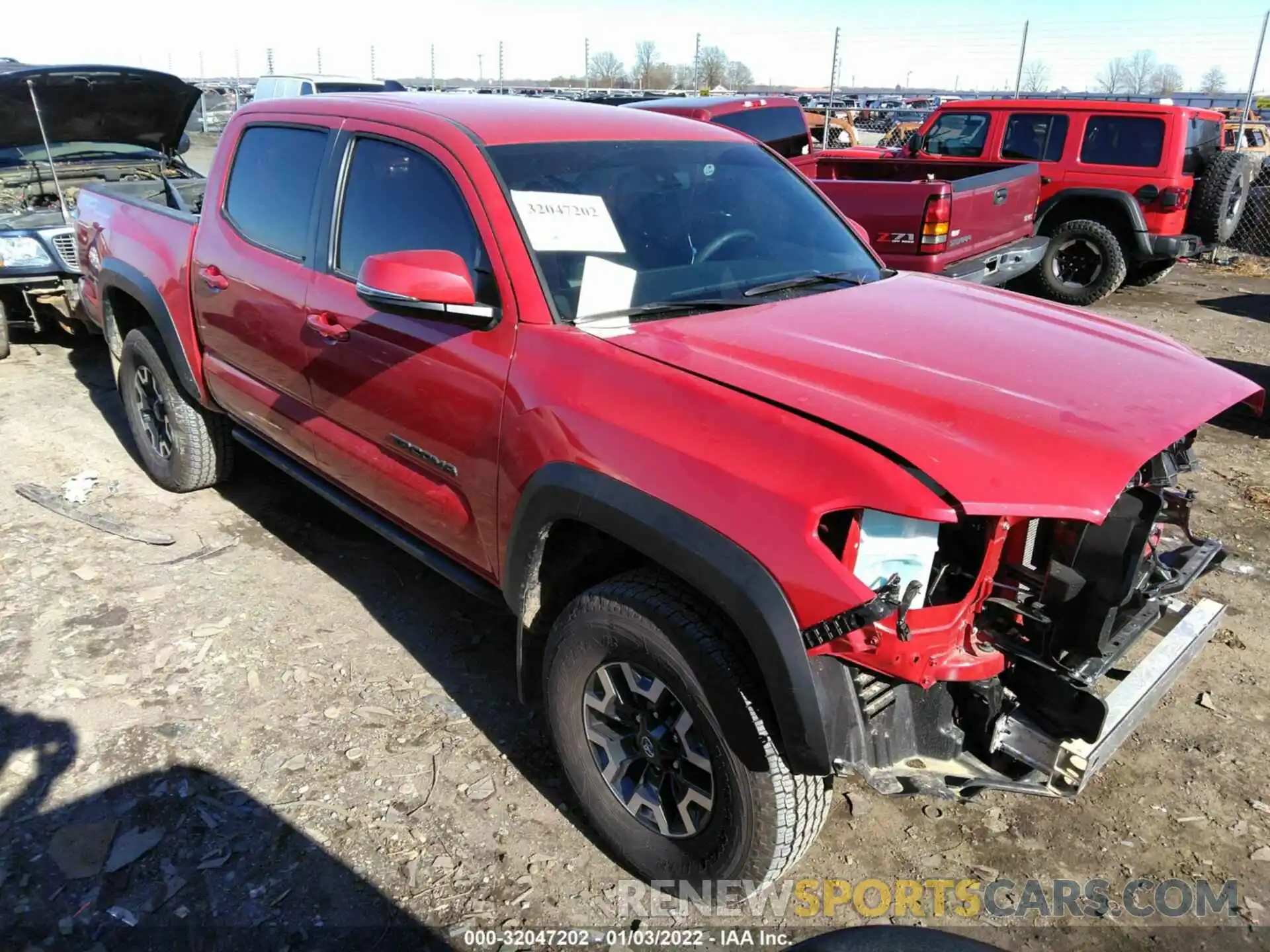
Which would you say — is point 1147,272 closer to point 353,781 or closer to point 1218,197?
point 1218,197

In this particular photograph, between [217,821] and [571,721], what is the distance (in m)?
1.09

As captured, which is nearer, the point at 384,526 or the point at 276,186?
the point at 384,526

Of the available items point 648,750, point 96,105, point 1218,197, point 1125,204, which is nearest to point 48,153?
point 96,105

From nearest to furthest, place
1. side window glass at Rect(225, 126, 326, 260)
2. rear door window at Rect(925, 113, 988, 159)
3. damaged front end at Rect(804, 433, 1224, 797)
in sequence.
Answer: damaged front end at Rect(804, 433, 1224, 797) < side window glass at Rect(225, 126, 326, 260) < rear door window at Rect(925, 113, 988, 159)

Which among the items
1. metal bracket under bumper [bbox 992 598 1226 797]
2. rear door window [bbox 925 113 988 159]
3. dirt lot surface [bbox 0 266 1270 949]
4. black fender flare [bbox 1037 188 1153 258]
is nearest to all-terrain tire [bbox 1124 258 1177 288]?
black fender flare [bbox 1037 188 1153 258]

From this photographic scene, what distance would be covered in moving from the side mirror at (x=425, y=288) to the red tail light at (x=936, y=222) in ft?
16.6

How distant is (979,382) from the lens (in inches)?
84.8

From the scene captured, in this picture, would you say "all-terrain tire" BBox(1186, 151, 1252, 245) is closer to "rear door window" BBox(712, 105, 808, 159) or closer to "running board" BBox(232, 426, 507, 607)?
"rear door window" BBox(712, 105, 808, 159)

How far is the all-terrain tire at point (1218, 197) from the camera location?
32.1ft

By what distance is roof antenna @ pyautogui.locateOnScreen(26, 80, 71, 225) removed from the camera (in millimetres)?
6317

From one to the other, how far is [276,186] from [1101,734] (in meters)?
3.35

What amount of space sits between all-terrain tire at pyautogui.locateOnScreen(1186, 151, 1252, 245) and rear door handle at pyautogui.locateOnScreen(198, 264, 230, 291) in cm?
1010

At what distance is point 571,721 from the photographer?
8.34 feet

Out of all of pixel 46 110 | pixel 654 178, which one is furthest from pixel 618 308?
pixel 46 110
